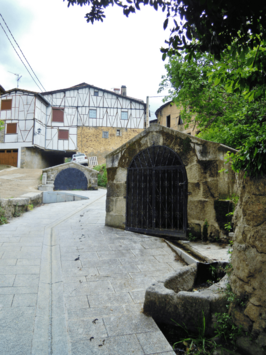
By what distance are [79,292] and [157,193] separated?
3290 mm

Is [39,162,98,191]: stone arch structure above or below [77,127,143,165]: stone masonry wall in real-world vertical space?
below

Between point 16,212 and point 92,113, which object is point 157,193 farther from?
point 92,113

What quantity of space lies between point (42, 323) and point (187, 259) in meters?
2.51

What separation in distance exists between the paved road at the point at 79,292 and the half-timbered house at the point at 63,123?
66.9 ft

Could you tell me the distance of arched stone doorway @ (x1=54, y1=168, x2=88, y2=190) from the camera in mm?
16984

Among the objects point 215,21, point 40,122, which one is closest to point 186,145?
point 215,21

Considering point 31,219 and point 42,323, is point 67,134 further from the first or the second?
point 42,323

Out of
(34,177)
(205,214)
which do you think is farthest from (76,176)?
(205,214)

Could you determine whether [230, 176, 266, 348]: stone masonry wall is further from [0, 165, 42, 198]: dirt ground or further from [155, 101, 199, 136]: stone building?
[155, 101, 199, 136]: stone building

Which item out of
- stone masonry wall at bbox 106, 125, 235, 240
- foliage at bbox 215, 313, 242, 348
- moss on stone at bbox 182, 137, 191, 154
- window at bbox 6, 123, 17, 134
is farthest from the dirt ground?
foliage at bbox 215, 313, 242, 348

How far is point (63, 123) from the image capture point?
26812 millimetres

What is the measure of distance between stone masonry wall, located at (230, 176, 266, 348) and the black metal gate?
10.3ft

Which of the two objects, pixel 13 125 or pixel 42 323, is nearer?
pixel 42 323

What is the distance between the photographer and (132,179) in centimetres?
618
